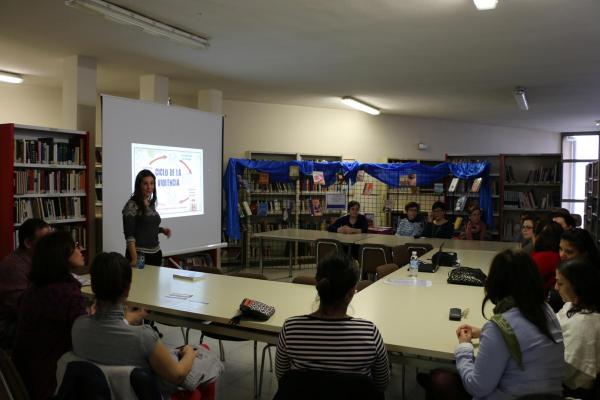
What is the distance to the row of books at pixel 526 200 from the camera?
8.09 meters

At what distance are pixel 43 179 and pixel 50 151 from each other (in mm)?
338

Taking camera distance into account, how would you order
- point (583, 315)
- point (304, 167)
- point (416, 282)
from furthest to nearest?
point (304, 167) → point (416, 282) → point (583, 315)

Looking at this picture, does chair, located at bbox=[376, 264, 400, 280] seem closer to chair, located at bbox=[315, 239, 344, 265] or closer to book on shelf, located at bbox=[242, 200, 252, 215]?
chair, located at bbox=[315, 239, 344, 265]

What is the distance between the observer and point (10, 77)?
288 inches

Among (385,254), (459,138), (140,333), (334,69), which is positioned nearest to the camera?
(140,333)

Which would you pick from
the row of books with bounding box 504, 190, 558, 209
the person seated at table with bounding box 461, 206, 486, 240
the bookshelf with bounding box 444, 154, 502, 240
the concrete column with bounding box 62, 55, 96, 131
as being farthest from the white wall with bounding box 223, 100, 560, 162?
the person seated at table with bounding box 461, 206, 486, 240

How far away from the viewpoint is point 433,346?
2246 mm

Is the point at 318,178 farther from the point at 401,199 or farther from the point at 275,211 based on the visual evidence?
the point at 401,199

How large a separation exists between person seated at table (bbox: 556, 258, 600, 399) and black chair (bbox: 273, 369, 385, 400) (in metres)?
0.97

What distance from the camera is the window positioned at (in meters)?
12.8

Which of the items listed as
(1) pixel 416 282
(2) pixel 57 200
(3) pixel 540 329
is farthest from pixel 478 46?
(2) pixel 57 200

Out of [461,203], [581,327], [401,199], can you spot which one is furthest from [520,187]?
[581,327]

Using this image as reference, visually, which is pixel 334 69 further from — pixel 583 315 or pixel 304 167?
pixel 583 315

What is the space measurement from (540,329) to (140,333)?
5.17 ft
